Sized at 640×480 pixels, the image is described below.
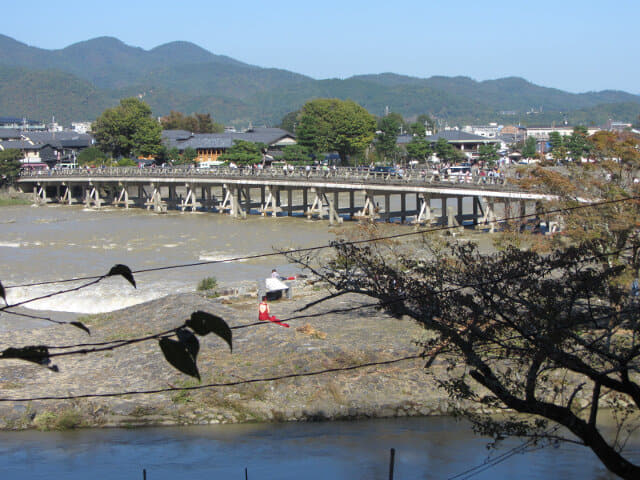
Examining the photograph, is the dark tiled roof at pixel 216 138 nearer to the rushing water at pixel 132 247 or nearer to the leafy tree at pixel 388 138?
the leafy tree at pixel 388 138

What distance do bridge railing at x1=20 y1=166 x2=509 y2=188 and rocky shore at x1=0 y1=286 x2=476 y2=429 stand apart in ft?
59.5

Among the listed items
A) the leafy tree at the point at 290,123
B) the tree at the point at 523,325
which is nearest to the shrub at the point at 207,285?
the tree at the point at 523,325

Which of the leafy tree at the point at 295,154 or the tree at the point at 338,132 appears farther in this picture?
the tree at the point at 338,132

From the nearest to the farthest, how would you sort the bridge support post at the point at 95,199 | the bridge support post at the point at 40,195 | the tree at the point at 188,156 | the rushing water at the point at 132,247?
1. the rushing water at the point at 132,247
2. the bridge support post at the point at 95,199
3. the bridge support post at the point at 40,195
4. the tree at the point at 188,156

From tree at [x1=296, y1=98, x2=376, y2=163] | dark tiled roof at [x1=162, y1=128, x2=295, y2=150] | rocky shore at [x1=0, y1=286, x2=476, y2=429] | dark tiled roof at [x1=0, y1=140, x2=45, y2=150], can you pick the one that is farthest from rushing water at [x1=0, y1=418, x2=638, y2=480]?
dark tiled roof at [x1=0, y1=140, x2=45, y2=150]

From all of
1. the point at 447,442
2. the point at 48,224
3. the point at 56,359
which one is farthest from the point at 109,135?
the point at 447,442

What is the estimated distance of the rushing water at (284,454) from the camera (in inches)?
406

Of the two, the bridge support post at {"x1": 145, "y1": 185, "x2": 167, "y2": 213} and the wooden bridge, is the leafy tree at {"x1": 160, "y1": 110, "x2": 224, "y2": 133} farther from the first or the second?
the bridge support post at {"x1": 145, "y1": 185, "x2": 167, "y2": 213}

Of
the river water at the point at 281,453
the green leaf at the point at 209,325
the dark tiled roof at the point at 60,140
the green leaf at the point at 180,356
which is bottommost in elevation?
the river water at the point at 281,453

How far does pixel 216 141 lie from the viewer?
252 ft

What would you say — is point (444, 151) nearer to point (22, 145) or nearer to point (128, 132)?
point (128, 132)

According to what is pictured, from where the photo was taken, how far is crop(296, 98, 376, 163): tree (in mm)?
67625

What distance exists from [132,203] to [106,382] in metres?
39.7

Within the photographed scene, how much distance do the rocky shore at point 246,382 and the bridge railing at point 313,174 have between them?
1812cm
